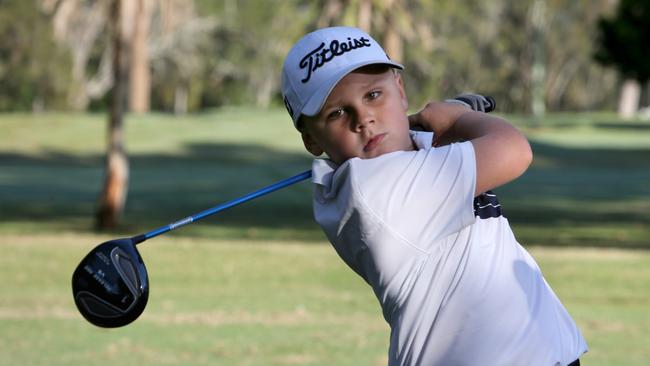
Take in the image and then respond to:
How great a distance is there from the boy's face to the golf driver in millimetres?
240

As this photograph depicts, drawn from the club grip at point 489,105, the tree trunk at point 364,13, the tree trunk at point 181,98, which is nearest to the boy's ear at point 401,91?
the club grip at point 489,105

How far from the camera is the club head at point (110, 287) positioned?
3.19m

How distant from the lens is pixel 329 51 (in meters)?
2.91

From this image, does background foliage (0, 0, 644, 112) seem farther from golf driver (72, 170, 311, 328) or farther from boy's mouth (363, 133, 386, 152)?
boy's mouth (363, 133, 386, 152)

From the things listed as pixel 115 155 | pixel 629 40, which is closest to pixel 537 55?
pixel 629 40

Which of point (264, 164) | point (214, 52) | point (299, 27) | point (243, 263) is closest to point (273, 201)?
point (299, 27)

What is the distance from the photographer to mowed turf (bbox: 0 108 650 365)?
9273 mm

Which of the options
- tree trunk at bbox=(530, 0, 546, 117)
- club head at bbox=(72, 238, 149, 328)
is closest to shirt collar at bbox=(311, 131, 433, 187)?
club head at bbox=(72, 238, 149, 328)

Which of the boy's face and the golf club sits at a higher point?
the boy's face

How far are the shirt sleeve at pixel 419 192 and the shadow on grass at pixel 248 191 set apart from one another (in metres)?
15.6

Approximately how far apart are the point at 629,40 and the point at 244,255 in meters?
23.5

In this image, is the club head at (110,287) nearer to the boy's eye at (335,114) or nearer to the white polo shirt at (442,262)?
the white polo shirt at (442,262)

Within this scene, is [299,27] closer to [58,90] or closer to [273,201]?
[273,201]

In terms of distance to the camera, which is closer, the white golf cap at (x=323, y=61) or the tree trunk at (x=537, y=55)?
the white golf cap at (x=323, y=61)
